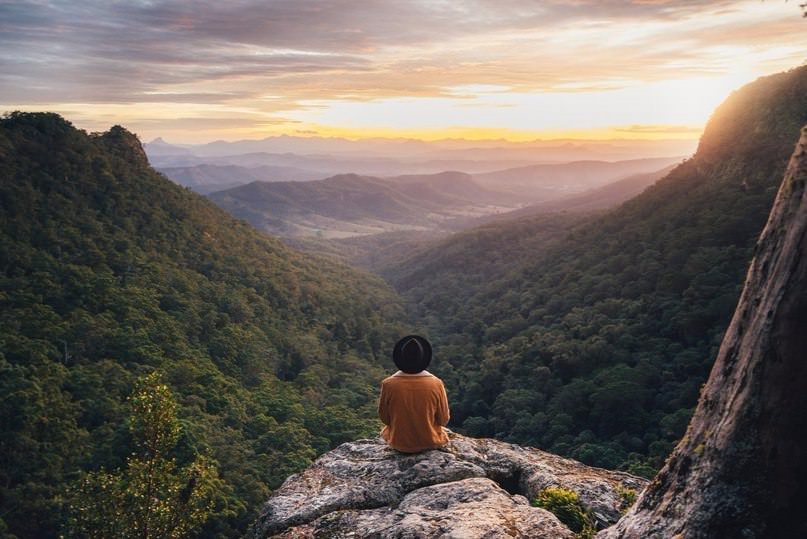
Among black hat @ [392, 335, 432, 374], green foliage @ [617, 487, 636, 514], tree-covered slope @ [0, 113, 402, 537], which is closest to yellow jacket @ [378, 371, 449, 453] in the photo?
black hat @ [392, 335, 432, 374]

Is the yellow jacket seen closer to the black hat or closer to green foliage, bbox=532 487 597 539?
the black hat

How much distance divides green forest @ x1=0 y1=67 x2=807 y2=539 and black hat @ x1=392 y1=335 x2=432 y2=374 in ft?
42.1

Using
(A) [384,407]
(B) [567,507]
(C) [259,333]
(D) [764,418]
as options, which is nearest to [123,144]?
(C) [259,333]

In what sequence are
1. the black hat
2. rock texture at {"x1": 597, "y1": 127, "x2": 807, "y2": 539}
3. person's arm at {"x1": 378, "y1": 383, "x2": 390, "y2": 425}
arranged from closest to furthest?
rock texture at {"x1": 597, "y1": 127, "x2": 807, "y2": 539} < the black hat < person's arm at {"x1": 378, "y1": 383, "x2": 390, "y2": 425}

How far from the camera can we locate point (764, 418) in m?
A: 5.54

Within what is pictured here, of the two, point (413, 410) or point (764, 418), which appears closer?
point (764, 418)

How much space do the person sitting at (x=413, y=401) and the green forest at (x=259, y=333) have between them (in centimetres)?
1239

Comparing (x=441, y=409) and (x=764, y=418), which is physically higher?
(x=764, y=418)

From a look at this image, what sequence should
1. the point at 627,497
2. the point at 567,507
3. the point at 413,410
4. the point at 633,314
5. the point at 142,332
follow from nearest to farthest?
the point at 567,507 → the point at 627,497 → the point at 413,410 → the point at 142,332 → the point at 633,314

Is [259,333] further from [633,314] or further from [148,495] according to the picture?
[148,495]

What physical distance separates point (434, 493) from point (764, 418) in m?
5.01

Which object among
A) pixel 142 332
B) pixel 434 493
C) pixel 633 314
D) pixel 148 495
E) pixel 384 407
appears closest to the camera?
pixel 434 493

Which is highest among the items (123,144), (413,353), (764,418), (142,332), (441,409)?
(123,144)

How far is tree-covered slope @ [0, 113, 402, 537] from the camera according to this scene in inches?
1457
